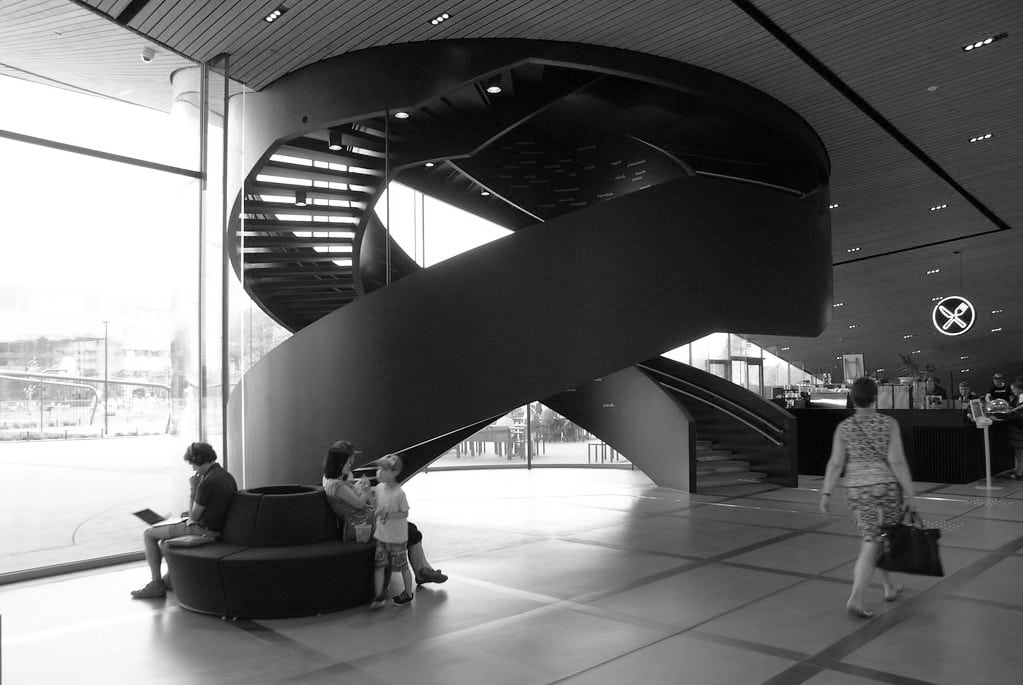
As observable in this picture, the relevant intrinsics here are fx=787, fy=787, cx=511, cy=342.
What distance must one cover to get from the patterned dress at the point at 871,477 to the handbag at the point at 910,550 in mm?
67

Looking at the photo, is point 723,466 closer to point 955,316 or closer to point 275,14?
point 955,316

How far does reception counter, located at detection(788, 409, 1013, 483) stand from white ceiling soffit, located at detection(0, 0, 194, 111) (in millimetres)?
11547

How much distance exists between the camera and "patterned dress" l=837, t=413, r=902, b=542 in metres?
4.83

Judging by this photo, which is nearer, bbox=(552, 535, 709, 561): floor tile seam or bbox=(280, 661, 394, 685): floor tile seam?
bbox=(280, 661, 394, 685): floor tile seam

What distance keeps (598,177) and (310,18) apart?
23.2ft

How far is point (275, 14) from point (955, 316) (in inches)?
629

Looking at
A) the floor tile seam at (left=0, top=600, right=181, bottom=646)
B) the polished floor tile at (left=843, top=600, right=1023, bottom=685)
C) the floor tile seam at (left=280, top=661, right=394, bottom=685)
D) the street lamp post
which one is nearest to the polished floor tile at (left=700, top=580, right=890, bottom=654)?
the polished floor tile at (left=843, top=600, right=1023, bottom=685)

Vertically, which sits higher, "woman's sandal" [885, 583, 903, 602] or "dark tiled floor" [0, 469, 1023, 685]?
"woman's sandal" [885, 583, 903, 602]

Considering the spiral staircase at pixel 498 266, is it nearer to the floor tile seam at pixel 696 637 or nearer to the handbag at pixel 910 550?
the floor tile seam at pixel 696 637

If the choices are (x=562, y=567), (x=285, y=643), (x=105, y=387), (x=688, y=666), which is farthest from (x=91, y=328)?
(x=688, y=666)

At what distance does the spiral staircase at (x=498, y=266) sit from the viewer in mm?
7914

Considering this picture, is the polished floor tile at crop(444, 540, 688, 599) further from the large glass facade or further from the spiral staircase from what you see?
the large glass facade

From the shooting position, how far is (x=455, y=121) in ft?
34.9

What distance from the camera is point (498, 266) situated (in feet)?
26.1
